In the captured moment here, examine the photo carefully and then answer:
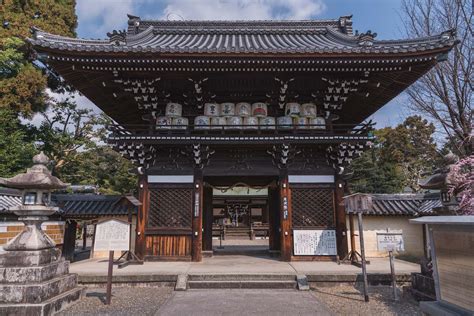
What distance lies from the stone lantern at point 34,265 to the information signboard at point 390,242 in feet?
22.5

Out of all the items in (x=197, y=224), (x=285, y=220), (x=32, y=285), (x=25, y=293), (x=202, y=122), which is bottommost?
(x=25, y=293)

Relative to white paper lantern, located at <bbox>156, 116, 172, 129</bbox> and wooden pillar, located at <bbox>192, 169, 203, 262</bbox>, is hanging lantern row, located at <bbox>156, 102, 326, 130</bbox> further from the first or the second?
wooden pillar, located at <bbox>192, 169, 203, 262</bbox>

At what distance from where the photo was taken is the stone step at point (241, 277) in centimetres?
771

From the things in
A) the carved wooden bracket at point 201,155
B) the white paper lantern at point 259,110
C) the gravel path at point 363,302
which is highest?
the white paper lantern at point 259,110

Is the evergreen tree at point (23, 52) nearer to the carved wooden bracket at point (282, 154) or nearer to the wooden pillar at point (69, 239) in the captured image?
the wooden pillar at point (69, 239)

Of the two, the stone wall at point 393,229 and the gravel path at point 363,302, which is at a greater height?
the stone wall at point 393,229

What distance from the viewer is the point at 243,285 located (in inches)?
297

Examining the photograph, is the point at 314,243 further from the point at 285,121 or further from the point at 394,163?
the point at 394,163

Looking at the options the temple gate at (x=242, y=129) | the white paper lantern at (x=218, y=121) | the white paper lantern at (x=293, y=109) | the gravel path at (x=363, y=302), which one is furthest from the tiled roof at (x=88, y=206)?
the gravel path at (x=363, y=302)

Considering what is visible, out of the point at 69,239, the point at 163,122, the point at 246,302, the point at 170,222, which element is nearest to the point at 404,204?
the point at 246,302

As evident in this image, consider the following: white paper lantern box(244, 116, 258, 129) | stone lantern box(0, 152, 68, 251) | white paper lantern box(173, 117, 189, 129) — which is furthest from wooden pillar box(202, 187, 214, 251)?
stone lantern box(0, 152, 68, 251)

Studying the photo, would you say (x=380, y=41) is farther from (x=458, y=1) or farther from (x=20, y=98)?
(x=20, y=98)

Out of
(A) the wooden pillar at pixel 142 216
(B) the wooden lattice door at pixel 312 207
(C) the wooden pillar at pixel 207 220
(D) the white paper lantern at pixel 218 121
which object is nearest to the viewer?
(A) the wooden pillar at pixel 142 216

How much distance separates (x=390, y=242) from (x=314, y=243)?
3.42 meters
